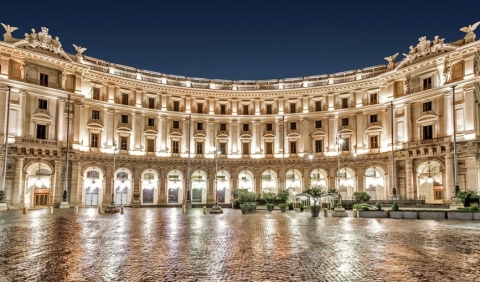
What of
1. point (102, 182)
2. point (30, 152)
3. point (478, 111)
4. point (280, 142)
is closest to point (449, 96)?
point (478, 111)

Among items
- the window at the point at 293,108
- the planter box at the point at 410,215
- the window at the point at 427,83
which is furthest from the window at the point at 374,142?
the planter box at the point at 410,215

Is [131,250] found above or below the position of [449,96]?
below

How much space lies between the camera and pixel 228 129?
197ft

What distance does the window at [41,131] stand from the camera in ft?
151

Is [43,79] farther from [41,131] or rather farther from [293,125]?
[293,125]

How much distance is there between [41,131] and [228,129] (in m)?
24.9

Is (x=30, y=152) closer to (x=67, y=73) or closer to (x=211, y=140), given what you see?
(x=67, y=73)

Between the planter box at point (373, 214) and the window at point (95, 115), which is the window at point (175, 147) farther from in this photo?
the planter box at point (373, 214)

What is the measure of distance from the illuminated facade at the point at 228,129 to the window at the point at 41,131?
0.11m

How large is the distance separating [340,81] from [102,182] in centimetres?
3480

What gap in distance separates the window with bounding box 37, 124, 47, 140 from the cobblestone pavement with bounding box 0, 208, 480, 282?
29235 mm

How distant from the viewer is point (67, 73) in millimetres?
49188

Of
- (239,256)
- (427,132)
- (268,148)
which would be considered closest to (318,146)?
(268,148)

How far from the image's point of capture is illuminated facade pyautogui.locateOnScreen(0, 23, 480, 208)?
1734 inches
